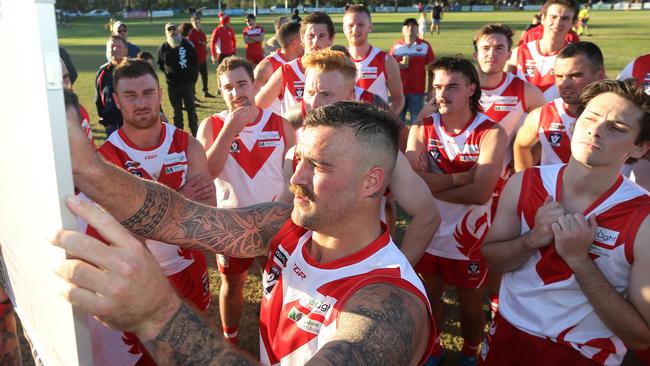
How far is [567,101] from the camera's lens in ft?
13.6

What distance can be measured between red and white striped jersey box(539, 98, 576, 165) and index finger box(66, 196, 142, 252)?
154 inches

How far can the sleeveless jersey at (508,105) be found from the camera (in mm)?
4996

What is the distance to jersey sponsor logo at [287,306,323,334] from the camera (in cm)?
202

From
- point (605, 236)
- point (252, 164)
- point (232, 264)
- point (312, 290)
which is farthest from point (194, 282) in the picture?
point (605, 236)

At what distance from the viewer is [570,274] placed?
2625mm

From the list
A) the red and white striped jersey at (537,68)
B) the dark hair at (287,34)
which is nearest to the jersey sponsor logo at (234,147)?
the dark hair at (287,34)

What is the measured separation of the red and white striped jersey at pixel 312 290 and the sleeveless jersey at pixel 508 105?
3228mm

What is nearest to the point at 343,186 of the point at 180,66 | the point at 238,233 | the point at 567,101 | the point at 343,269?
the point at 343,269

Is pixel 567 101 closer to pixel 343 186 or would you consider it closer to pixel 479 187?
pixel 479 187

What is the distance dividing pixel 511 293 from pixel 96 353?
2527 millimetres

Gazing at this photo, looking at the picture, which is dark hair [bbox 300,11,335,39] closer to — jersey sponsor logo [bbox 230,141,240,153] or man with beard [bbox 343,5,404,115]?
man with beard [bbox 343,5,404,115]

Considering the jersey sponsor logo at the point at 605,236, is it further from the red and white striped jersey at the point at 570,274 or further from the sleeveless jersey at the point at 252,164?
the sleeveless jersey at the point at 252,164

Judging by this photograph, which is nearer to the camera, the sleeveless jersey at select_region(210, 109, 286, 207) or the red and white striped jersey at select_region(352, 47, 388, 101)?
the sleeveless jersey at select_region(210, 109, 286, 207)

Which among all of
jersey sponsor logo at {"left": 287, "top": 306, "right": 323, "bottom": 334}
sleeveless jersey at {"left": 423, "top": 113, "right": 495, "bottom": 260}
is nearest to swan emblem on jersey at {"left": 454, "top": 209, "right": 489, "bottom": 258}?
sleeveless jersey at {"left": 423, "top": 113, "right": 495, "bottom": 260}
